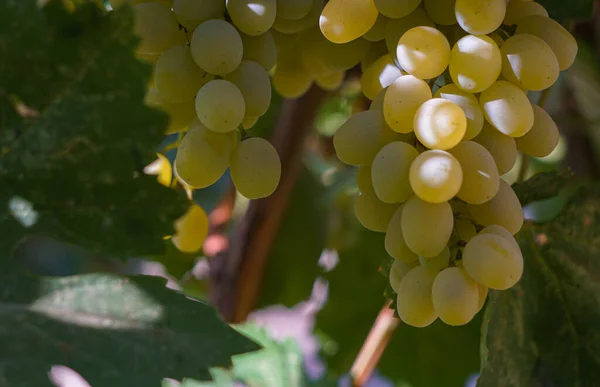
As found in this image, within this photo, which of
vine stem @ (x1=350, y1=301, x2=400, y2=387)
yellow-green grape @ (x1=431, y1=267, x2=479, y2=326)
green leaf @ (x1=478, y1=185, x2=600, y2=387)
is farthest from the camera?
vine stem @ (x1=350, y1=301, x2=400, y2=387)

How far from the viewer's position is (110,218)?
1.28 ft

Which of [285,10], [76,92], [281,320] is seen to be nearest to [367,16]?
[285,10]

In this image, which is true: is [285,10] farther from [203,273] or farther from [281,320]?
[281,320]

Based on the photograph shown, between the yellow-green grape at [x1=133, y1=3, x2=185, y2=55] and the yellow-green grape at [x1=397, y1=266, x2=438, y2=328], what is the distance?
0.19 meters

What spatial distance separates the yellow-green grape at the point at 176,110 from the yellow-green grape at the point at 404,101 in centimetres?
13

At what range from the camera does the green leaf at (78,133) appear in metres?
0.35

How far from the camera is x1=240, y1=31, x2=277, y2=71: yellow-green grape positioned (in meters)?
0.38

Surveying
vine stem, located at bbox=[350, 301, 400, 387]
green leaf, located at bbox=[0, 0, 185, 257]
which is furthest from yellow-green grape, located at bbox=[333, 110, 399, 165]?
vine stem, located at bbox=[350, 301, 400, 387]

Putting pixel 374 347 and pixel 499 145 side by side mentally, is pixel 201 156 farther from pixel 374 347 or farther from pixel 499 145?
pixel 374 347

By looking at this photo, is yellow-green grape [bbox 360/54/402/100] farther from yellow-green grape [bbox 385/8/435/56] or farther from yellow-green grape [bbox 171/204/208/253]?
yellow-green grape [bbox 171/204/208/253]

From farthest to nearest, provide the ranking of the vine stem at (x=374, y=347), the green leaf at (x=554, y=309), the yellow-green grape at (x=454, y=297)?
the vine stem at (x=374, y=347)
the green leaf at (x=554, y=309)
the yellow-green grape at (x=454, y=297)

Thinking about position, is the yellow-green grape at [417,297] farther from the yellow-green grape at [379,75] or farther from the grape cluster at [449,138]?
the yellow-green grape at [379,75]

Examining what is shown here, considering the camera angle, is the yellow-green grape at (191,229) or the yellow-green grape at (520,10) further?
the yellow-green grape at (191,229)

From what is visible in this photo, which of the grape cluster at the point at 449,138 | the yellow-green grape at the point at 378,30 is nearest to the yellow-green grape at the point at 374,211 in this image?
the grape cluster at the point at 449,138
